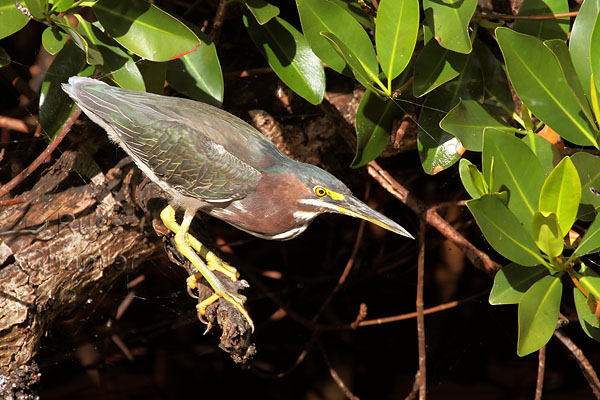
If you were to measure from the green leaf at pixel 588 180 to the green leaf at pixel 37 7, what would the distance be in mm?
1229

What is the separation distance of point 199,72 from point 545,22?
91cm

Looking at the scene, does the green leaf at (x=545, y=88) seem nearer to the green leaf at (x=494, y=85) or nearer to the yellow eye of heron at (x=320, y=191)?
the green leaf at (x=494, y=85)

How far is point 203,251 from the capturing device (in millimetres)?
1741

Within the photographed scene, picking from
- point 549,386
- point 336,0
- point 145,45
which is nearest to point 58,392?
point 145,45

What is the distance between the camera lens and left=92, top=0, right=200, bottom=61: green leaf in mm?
1423

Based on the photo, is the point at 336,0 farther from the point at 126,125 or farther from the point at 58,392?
the point at 58,392

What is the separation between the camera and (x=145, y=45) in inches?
56.5

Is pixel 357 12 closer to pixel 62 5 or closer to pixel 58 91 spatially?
pixel 62 5

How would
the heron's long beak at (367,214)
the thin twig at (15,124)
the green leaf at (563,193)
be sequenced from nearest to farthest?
the green leaf at (563,193), the heron's long beak at (367,214), the thin twig at (15,124)

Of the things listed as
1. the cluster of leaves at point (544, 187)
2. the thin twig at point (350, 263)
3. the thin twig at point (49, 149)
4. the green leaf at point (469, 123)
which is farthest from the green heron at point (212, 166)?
the thin twig at point (350, 263)

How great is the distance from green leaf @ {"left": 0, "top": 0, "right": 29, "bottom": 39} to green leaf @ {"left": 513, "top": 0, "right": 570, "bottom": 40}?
122 cm

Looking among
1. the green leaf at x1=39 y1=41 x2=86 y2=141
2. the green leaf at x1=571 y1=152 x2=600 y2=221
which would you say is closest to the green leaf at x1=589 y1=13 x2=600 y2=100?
the green leaf at x1=571 y1=152 x2=600 y2=221

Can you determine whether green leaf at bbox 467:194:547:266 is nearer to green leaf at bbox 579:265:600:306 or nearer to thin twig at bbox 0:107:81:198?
green leaf at bbox 579:265:600:306

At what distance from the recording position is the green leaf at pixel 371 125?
62.2 inches
